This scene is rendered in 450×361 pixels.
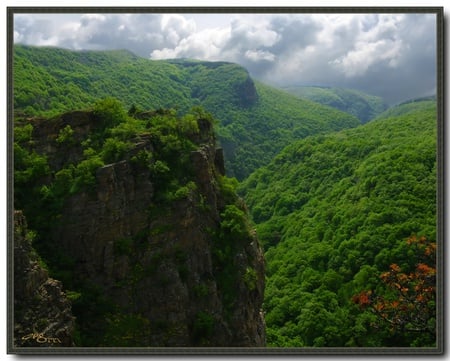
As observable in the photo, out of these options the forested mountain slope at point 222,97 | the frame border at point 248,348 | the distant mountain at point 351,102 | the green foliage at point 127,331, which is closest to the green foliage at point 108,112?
the frame border at point 248,348

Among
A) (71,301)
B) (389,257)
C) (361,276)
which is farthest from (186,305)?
(361,276)

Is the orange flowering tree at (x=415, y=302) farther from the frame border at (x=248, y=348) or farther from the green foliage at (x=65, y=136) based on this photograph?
the green foliage at (x=65, y=136)

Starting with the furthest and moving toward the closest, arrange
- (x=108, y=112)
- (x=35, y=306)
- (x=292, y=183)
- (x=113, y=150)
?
(x=292, y=183) → (x=108, y=112) → (x=113, y=150) → (x=35, y=306)

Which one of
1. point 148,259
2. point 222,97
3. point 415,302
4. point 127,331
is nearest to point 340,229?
point 415,302

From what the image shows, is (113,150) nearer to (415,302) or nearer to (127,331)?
(127,331)

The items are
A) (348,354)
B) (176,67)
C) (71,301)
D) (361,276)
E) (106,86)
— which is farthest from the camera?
(176,67)

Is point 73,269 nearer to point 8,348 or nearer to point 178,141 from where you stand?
point 8,348

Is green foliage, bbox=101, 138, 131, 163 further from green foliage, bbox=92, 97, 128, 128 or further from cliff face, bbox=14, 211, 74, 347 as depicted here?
cliff face, bbox=14, 211, 74, 347
